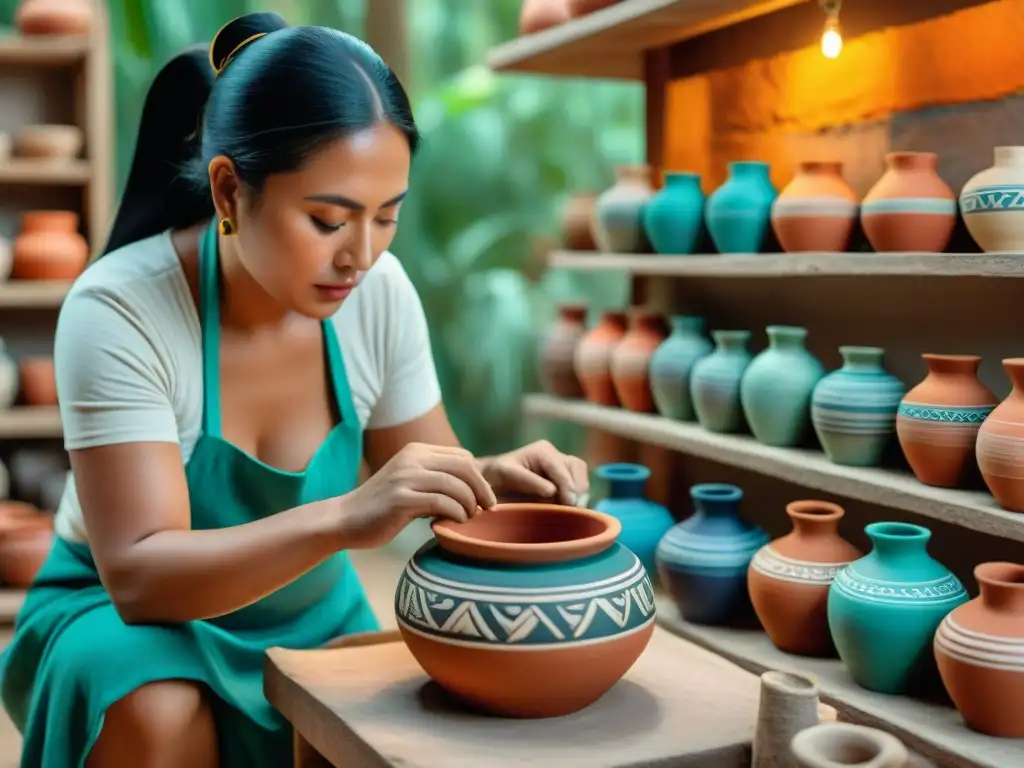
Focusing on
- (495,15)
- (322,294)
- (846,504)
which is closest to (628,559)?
(322,294)

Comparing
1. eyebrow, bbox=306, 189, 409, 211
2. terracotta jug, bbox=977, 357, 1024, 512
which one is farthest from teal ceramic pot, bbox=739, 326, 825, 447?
eyebrow, bbox=306, 189, 409, 211

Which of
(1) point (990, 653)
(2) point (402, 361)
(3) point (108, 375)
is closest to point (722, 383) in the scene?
(2) point (402, 361)

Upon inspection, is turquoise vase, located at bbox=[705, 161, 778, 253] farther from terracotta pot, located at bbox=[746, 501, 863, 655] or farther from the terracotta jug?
the terracotta jug

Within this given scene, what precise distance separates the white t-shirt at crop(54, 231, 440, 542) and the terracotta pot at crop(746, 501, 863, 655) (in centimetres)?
75

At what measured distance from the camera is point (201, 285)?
177cm

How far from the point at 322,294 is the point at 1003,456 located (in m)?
1.08

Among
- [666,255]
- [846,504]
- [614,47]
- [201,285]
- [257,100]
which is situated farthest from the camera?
[614,47]

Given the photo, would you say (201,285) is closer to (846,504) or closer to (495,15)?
(846,504)

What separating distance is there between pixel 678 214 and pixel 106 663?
167 cm

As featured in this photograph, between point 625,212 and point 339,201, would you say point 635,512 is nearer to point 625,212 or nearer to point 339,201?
point 625,212

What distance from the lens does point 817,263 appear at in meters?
2.28

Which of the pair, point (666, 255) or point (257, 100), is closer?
point (257, 100)

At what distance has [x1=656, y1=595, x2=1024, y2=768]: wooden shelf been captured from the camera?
172 cm

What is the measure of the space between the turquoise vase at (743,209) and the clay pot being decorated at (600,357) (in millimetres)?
513
